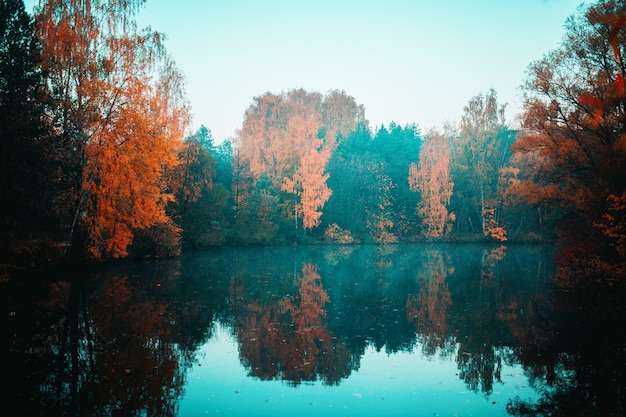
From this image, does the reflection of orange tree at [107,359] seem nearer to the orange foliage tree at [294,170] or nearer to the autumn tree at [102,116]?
the autumn tree at [102,116]

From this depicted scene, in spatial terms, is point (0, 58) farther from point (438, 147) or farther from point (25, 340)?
point (438, 147)

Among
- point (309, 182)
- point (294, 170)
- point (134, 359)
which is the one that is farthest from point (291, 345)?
point (294, 170)

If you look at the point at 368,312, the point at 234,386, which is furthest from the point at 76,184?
the point at 234,386

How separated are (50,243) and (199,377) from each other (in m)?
14.3

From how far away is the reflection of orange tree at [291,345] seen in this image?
29.5 ft

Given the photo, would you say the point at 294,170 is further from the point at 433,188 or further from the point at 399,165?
the point at 433,188

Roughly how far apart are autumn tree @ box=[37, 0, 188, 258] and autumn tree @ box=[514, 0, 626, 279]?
19447 mm

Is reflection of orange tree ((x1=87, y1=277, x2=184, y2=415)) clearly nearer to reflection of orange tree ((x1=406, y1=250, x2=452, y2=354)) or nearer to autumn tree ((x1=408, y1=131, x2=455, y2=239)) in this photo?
reflection of orange tree ((x1=406, y1=250, x2=452, y2=354))

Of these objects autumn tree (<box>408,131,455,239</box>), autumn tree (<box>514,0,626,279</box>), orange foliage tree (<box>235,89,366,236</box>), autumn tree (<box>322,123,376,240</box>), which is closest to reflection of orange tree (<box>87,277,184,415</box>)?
autumn tree (<box>514,0,626,279</box>)

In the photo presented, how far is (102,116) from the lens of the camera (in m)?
23.0

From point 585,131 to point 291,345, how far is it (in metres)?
17.4

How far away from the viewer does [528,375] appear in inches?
351

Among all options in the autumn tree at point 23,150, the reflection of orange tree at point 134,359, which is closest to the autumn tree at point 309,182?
the autumn tree at point 23,150

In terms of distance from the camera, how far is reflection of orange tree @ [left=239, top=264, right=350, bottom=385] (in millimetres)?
9000
